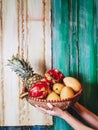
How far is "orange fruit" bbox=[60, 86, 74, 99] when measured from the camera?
173cm

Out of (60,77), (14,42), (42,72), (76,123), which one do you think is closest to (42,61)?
(42,72)

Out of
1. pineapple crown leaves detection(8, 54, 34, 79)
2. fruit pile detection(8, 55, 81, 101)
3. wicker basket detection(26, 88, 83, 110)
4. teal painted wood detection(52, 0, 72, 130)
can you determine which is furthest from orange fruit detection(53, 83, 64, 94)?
teal painted wood detection(52, 0, 72, 130)

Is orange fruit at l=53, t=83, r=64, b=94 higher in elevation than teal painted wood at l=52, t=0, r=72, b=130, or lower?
lower

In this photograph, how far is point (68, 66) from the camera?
2.36 meters

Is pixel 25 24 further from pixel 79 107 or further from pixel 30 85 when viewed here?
pixel 79 107

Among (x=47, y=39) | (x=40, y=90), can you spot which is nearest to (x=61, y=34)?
(x=47, y=39)

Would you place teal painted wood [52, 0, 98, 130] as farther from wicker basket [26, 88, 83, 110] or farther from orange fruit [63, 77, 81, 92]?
wicker basket [26, 88, 83, 110]

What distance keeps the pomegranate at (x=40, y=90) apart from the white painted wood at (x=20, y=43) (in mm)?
571

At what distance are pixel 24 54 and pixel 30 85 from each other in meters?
0.48

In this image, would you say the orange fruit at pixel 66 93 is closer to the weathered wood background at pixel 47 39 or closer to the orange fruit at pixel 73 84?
the orange fruit at pixel 73 84

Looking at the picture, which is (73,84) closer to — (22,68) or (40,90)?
(40,90)

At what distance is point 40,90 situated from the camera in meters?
1.76

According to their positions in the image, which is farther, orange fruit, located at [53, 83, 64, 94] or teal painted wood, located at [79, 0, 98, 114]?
teal painted wood, located at [79, 0, 98, 114]

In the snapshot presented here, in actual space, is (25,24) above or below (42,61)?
above
